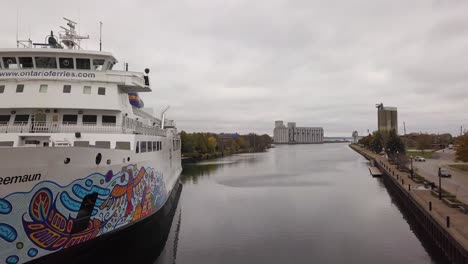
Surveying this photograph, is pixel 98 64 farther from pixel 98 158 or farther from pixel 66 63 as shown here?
pixel 98 158

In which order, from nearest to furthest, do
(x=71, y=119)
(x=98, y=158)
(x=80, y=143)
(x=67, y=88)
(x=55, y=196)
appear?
(x=55, y=196), (x=98, y=158), (x=80, y=143), (x=71, y=119), (x=67, y=88)

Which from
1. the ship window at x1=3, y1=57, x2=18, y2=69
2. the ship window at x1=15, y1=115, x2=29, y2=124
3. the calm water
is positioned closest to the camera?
the ship window at x1=15, y1=115, x2=29, y2=124

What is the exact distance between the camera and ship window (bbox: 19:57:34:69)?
51.0 ft

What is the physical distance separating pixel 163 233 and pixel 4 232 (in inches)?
447

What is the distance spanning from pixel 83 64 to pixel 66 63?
2.56ft

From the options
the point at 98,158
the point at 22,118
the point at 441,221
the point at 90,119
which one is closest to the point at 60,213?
the point at 98,158

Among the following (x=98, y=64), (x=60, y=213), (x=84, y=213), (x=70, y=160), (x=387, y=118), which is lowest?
(x=84, y=213)

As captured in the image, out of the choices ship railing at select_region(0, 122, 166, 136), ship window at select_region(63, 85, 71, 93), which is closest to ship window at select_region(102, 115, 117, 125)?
ship railing at select_region(0, 122, 166, 136)

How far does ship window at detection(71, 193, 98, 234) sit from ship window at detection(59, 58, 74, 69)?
777 cm

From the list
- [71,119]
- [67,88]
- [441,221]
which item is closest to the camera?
[71,119]

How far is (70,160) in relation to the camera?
10672 millimetres

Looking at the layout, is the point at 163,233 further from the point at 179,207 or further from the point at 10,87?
the point at 10,87

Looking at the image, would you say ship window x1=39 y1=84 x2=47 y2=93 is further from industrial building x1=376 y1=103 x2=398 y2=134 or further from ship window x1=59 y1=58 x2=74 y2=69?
industrial building x1=376 y1=103 x2=398 y2=134

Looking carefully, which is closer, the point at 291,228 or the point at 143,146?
the point at 143,146
